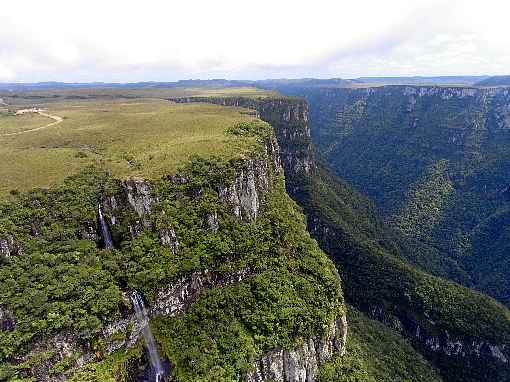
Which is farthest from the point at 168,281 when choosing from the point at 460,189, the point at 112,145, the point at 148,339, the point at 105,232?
the point at 460,189

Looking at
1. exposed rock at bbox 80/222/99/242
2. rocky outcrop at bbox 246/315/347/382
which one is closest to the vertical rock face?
exposed rock at bbox 80/222/99/242

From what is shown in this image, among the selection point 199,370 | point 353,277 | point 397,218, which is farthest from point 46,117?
point 397,218

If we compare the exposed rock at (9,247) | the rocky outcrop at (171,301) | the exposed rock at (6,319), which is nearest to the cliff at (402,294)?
the rocky outcrop at (171,301)

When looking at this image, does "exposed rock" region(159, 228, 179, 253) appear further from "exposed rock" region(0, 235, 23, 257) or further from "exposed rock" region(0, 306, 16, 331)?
"exposed rock" region(0, 306, 16, 331)

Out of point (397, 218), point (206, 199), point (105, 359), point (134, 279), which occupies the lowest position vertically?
point (397, 218)

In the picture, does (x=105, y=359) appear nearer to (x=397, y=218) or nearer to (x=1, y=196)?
(x=1, y=196)

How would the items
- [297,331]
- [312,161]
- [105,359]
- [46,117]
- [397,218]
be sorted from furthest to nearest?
1. [397,218]
2. [312,161]
3. [46,117]
4. [297,331]
5. [105,359]

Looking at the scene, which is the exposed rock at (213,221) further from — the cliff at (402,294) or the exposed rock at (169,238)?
the cliff at (402,294)
